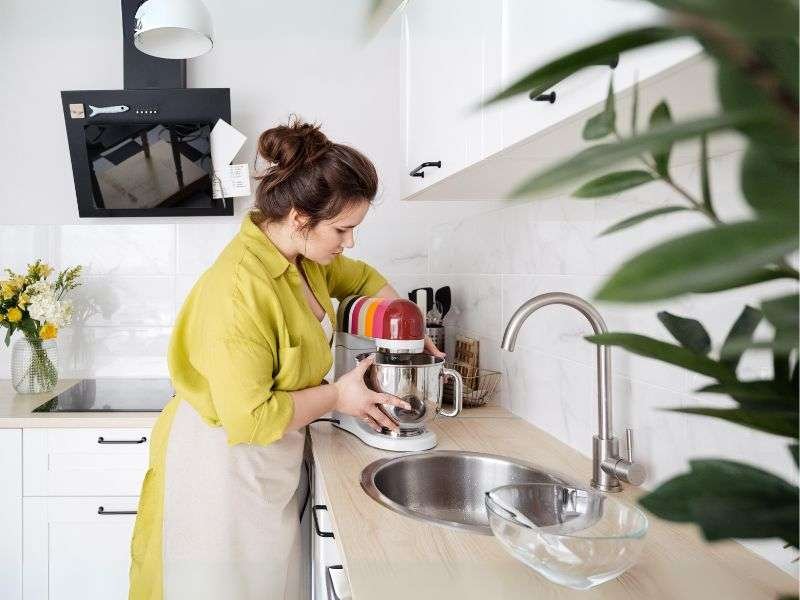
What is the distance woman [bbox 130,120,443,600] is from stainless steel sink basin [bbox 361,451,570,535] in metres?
0.13

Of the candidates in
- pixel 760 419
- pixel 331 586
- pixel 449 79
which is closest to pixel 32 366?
pixel 331 586

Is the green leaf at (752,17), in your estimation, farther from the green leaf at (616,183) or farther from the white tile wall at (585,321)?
the white tile wall at (585,321)

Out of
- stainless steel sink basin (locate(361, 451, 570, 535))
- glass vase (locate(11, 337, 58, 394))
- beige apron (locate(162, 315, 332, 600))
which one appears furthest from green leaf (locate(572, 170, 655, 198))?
glass vase (locate(11, 337, 58, 394))

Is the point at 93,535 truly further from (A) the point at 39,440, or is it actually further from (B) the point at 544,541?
(B) the point at 544,541

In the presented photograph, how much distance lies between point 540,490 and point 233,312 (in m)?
0.73

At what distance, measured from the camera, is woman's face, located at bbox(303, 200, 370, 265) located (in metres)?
1.56

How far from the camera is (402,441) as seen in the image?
150 cm

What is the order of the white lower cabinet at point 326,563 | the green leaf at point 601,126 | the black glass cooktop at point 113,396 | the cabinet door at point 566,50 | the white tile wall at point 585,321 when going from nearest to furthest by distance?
the green leaf at point 601,126 → the cabinet door at point 566,50 → the white tile wall at point 585,321 → the white lower cabinet at point 326,563 → the black glass cooktop at point 113,396

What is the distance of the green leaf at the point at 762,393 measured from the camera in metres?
Result: 0.27

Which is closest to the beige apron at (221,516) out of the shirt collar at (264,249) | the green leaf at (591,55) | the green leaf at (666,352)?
the shirt collar at (264,249)

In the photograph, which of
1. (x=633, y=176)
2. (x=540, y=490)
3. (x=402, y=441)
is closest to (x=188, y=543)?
(x=402, y=441)

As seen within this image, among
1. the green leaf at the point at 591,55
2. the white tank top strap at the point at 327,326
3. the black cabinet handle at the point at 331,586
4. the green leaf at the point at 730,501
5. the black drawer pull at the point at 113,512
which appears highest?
the green leaf at the point at 591,55

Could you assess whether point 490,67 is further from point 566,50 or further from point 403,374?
point 403,374

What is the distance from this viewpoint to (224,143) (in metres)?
2.38
